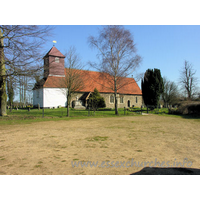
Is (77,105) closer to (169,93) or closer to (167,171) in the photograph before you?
(167,171)

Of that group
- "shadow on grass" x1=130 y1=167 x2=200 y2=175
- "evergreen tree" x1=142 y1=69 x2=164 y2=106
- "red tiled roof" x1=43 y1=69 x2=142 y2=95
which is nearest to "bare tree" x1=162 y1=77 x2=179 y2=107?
"red tiled roof" x1=43 y1=69 x2=142 y2=95

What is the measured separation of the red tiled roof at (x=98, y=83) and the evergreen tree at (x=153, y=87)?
3.64 meters

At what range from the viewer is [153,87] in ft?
99.1

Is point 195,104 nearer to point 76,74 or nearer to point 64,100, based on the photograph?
point 76,74

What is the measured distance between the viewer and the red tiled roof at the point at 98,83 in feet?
70.8

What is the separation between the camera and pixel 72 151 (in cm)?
523

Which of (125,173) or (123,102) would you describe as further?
(123,102)

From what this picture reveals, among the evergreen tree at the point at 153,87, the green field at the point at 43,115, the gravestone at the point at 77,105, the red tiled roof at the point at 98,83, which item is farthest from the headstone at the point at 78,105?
the evergreen tree at the point at 153,87

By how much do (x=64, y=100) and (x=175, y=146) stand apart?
29.1 m

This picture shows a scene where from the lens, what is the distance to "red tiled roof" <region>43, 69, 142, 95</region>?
21.6 meters

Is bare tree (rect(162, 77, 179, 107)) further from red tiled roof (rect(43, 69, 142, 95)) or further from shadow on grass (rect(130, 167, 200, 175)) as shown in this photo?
shadow on grass (rect(130, 167, 200, 175))

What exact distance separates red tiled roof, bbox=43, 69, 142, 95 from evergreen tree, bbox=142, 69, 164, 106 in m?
3.64

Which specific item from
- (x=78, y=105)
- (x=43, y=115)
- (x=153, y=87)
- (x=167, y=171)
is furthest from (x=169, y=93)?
(x=167, y=171)

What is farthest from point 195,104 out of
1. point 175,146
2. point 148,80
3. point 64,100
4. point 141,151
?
point 64,100
